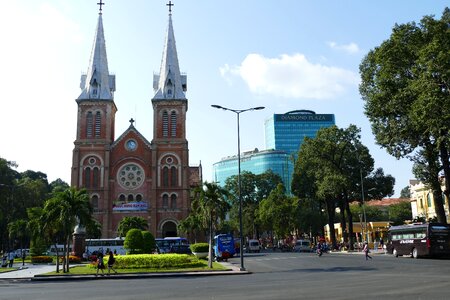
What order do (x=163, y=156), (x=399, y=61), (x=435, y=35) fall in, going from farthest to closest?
(x=163, y=156) → (x=399, y=61) → (x=435, y=35)

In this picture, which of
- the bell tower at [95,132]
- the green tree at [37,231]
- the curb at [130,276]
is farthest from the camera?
the bell tower at [95,132]

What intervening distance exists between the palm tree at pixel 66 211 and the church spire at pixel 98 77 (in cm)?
4182

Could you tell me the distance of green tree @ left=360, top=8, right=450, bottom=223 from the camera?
29.5 m

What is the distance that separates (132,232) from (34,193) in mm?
40334

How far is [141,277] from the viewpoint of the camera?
82.6 ft

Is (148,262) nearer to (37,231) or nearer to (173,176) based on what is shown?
(37,231)

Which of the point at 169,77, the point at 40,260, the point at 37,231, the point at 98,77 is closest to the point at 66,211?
the point at 37,231

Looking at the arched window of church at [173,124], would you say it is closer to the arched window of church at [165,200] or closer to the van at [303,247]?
the arched window of church at [165,200]

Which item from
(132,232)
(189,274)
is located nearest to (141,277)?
(189,274)

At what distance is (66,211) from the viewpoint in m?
29.8

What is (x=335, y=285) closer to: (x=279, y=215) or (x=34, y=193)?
(x=279, y=215)

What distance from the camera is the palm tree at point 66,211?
97.9ft

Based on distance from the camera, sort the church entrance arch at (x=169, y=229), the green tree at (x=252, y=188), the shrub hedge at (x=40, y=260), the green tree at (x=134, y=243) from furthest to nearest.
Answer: the green tree at (x=252, y=188), the church entrance arch at (x=169, y=229), the shrub hedge at (x=40, y=260), the green tree at (x=134, y=243)

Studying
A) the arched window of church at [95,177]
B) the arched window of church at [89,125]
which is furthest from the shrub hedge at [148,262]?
the arched window of church at [89,125]
